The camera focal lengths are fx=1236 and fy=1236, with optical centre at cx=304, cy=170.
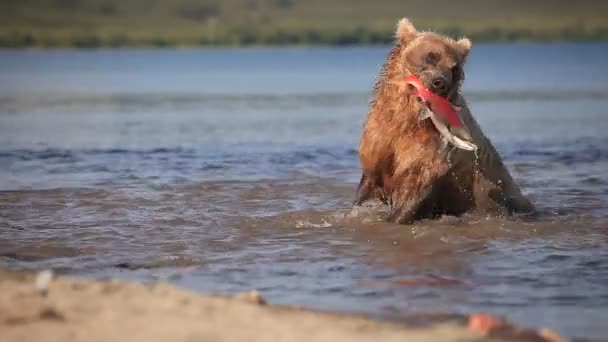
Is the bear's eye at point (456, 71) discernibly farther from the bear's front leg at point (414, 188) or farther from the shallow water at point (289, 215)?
the shallow water at point (289, 215)

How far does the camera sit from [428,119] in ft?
31.9

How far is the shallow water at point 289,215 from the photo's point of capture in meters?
7.84

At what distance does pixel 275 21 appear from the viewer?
351 ft

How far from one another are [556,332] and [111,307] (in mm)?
2377

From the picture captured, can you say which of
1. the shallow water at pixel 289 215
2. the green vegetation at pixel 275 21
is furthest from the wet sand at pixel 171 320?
the green vegetation at pixel 275 21

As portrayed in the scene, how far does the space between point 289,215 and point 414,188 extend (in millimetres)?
1533

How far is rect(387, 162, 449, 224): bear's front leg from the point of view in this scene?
9711 millimetres

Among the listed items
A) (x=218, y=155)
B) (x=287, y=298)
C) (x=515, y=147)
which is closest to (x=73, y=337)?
(x=287, y=298)

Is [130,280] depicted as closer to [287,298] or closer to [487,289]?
[287,298]

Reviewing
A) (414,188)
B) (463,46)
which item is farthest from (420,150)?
(463,46)

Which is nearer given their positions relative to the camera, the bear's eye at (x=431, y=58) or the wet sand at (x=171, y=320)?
A: the wet sand at (x=171, y=320)

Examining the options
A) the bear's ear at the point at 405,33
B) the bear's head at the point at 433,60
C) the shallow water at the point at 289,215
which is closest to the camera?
the shallow water at the point at 289,215

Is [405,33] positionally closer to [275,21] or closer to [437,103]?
Answer: [437,103]

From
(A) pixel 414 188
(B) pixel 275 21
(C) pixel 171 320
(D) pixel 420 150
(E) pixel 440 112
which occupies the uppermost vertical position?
(E) pixel 440 112
